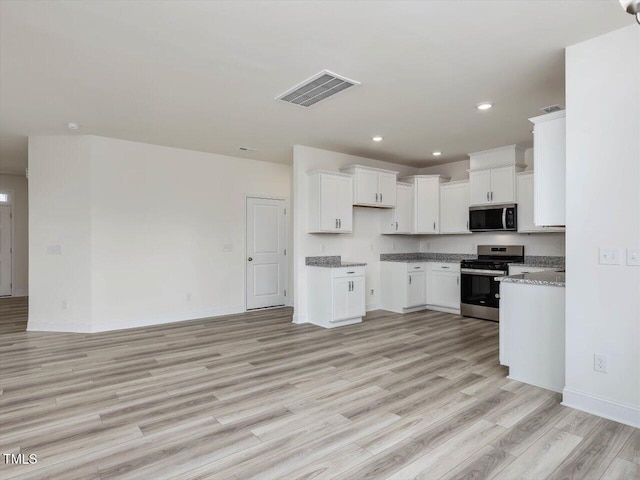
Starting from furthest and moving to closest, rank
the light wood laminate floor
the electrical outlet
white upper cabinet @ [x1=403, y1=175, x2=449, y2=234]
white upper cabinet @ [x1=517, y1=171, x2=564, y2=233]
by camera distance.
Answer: white upper cabinet @ [x1=403, y1=175, x2=449, y2=234] → white upper cabinet @ [x1=517, y1=171, x2=564, y2=233] → the electrical outlet → the light wood laminate floor

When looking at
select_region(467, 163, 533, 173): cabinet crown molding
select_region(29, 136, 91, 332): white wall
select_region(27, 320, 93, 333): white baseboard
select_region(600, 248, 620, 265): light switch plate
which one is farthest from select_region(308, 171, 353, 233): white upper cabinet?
select_region(600, 248, 620, 265): light switch plate

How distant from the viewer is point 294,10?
2375 millimetres

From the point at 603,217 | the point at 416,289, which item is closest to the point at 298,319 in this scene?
the point at 416,289

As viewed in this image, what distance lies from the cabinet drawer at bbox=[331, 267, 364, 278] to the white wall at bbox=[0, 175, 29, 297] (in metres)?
7.58

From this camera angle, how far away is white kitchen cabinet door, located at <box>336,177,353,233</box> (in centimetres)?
581

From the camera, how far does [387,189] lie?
6418mm

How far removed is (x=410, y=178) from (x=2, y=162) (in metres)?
7.70

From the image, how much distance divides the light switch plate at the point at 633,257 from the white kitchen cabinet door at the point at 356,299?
3.56 meters

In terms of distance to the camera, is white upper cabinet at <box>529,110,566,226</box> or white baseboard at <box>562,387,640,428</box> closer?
white baseboard at <box>562,387,640,428</box>

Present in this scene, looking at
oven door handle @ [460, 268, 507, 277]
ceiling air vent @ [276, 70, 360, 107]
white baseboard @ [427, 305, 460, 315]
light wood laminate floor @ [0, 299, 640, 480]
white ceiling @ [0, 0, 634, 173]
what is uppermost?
white ceiling @ [0, 0, 634, 173]

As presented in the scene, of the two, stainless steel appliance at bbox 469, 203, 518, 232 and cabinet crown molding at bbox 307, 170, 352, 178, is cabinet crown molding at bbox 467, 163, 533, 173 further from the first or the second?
cabinet crown molding at bbox 307, 170, 352, 178

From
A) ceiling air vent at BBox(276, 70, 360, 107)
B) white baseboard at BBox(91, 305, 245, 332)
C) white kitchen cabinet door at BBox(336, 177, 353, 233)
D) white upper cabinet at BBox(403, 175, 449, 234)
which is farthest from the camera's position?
white upper cabinet at BBox(403, 175, 449, 234)

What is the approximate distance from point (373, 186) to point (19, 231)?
8053mm

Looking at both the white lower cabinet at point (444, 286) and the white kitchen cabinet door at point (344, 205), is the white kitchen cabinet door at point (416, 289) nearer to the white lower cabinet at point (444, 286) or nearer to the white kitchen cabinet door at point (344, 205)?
the white lower cabinet at point (444, 286)
